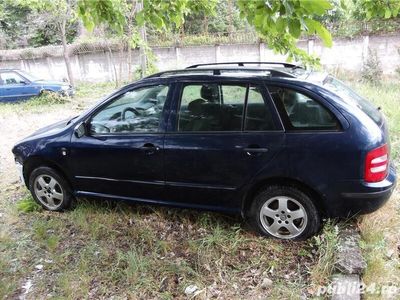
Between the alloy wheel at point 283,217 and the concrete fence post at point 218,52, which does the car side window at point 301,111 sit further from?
the concrete fence post at point 218,52

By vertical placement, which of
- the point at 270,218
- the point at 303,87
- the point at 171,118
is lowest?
the point at 270,218

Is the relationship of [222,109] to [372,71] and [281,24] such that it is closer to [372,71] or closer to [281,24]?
[281,24]

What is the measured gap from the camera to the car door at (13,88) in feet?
43.5

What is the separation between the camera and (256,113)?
3402mm

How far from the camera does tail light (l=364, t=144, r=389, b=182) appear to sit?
10.1 ft

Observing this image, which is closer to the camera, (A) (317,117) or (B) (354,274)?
(B) (354,274)

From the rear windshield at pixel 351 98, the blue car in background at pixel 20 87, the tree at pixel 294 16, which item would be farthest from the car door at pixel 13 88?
the tree at pixel 294 16

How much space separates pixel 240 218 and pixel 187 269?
95 centimetres

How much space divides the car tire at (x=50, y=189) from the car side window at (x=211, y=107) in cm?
172

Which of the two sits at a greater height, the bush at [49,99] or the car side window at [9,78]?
the car side window at [9,78]

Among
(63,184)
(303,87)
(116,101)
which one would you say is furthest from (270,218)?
(63,184)

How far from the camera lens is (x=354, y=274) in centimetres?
293

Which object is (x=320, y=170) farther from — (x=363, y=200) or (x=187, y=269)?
(x=187, y=269)

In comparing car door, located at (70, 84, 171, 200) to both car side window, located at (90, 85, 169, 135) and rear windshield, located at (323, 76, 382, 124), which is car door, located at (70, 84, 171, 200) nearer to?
car side window, located at (90, 85, 169, 135)
